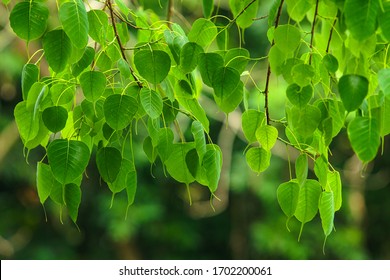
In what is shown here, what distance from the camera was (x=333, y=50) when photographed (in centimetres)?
87

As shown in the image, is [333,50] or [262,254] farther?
[262,254]

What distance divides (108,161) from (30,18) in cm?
16

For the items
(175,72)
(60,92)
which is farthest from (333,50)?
(60,92)

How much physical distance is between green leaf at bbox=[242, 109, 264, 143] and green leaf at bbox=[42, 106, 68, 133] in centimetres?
18

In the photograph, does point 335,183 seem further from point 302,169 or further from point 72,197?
point 72,197

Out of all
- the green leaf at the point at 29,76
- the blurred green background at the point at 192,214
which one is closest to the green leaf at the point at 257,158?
the green leaf at the point at 29,76

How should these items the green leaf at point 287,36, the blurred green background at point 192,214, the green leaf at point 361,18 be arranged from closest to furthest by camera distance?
the green leaf at point 361,18, the green leaf at point 287,36, the blurred green background at point 192,214

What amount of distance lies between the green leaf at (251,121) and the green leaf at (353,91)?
0.16 meters

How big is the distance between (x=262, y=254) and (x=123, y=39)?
10.3 ft

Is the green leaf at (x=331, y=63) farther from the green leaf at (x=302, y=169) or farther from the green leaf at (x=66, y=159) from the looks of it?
the green leaf at (x=66, y=159)

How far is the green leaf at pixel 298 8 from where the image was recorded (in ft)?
2.48
